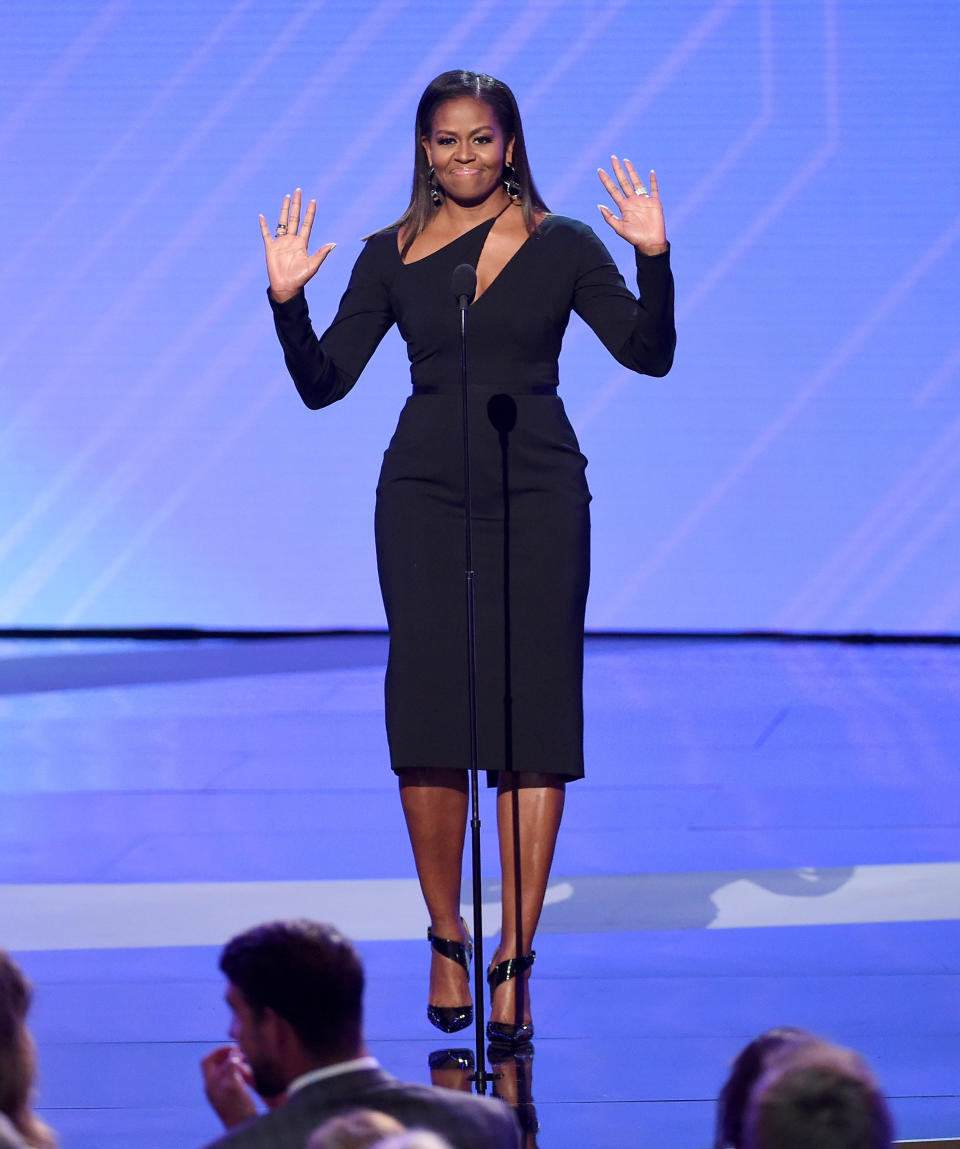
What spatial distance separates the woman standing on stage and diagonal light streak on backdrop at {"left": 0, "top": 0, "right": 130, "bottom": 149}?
5.65 meters

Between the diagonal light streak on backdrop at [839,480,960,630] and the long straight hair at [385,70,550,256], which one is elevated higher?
the diagonal light streak on backdrop at [839,480,960,630]

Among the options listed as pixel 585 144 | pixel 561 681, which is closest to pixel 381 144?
pixel 585 144

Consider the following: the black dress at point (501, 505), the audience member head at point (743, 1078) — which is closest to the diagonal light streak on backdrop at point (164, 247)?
the black dress at point (501, 505)

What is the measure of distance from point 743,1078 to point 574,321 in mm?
6854

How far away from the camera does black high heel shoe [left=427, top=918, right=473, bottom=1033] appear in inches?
107

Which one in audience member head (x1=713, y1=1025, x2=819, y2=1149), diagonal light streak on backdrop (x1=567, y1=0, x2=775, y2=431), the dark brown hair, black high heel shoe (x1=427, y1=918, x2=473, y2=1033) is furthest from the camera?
diagonal light streak on backdrop (x1=567, y1=0, x2=775, y2=431)

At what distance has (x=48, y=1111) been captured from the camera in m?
2.43

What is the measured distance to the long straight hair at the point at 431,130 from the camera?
2.80 m

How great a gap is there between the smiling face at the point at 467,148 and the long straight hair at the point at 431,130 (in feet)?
0.04

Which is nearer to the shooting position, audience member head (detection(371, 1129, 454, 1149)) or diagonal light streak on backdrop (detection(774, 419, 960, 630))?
audience member head (detection(371, 1129, 454, 1149))

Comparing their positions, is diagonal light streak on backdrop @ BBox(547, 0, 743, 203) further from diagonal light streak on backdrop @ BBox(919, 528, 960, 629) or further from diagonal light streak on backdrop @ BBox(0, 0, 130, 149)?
diagonal light streak on backdrop @ BBox(919, 528, 960, 629)

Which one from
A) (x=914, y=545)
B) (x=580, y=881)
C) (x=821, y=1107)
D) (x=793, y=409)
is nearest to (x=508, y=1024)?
(x=580, y=881)

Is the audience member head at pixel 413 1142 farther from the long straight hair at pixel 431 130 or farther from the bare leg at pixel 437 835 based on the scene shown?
the long straight hair at pixel 431 130

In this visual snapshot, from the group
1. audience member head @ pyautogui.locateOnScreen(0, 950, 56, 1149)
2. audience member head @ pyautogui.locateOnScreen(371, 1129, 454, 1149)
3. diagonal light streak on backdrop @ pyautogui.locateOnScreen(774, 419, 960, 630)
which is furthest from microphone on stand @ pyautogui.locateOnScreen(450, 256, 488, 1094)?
diagonal light streak on backdrop @ pyautogui.locateOnScreen(774, 419, 960, 630)
